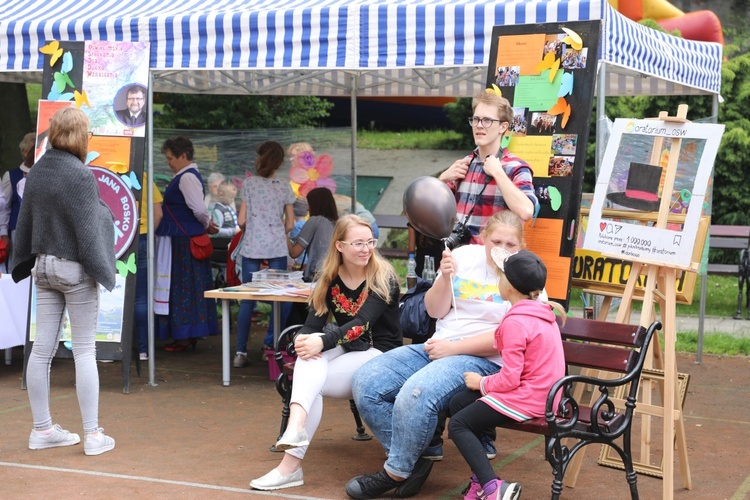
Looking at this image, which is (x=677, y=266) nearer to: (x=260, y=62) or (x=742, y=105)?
(x=260, y=62)

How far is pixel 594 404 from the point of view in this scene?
4.21m

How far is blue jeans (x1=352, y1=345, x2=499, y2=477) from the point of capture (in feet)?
→ 14.4

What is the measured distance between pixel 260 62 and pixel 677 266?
330 centimetres

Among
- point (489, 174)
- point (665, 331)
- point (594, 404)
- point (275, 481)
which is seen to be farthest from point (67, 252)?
point (665, 331)

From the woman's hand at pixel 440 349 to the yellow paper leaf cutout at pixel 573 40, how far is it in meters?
1.91

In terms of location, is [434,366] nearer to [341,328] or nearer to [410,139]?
[341,328]

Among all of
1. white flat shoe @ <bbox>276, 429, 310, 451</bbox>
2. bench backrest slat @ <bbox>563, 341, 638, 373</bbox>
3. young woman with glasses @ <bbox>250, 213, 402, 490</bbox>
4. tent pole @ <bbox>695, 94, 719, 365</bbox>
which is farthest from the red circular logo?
tent pole @ <bbox>695, 94, 719, 365</bbox>

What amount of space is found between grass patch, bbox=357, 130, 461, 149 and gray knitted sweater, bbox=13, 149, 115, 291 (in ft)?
48.3

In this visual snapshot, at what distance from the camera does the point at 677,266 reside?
4.68m

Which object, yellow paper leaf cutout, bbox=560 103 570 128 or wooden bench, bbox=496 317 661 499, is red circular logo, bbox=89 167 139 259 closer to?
yellow paper leaf cutout, bbox=560 103 570 128

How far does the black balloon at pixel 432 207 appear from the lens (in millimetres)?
4980

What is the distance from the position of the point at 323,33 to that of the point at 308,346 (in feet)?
8.65

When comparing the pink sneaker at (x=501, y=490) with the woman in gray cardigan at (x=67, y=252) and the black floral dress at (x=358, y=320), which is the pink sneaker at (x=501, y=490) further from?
the woman in gray cardigan at (x=67, y=252)

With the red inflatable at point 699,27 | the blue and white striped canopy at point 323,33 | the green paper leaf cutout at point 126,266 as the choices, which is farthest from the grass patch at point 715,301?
the green paper leaf cutout at point 126,266
